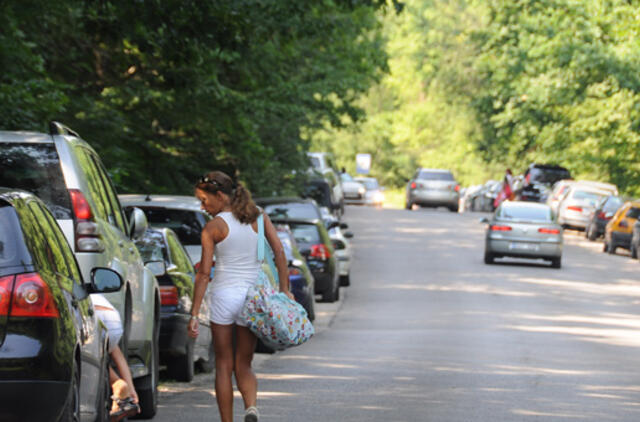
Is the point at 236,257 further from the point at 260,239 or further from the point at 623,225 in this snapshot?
the point at 623,225

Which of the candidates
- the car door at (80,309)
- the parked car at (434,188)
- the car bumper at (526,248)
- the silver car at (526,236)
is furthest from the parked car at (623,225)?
the car door at (80,309)

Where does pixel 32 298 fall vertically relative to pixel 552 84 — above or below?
below

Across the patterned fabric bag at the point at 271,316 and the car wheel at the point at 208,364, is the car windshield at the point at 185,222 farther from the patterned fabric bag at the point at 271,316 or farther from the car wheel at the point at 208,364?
the patterned fabric bag at the point at 271,316

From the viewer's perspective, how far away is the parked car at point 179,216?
1448cm

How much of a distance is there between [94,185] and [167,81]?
12749 mm

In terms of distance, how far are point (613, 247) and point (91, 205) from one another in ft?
111

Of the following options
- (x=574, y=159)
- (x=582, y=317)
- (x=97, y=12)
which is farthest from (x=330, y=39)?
(x=574, y=159)

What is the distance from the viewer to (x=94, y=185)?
897cm

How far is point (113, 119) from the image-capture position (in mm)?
21672

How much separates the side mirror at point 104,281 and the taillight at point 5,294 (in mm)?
1445

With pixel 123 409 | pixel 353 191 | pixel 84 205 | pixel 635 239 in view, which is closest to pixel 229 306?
pixel 123 409

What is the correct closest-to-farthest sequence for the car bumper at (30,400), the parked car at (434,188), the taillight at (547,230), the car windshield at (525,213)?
the car bumper at (30,400)
the taillight at (547,230)
the car windshield at (525,213)
the parked car at (434,188)

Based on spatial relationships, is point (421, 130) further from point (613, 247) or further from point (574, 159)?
point (613, 247)

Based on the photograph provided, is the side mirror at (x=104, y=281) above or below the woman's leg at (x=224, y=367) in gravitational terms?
above
